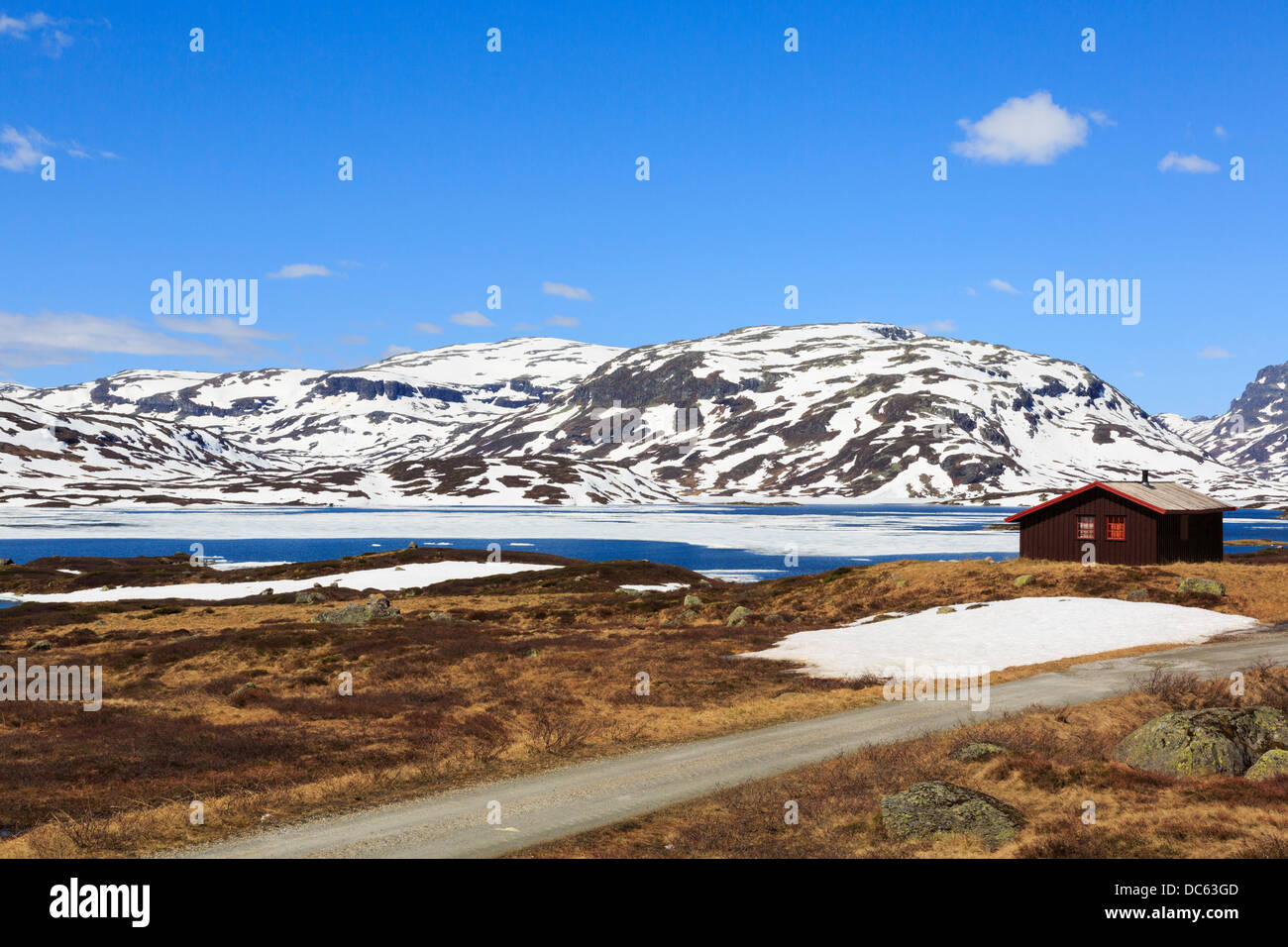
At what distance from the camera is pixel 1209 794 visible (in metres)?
17.0

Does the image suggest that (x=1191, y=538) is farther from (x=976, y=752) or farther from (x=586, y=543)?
(x=586, y=543)

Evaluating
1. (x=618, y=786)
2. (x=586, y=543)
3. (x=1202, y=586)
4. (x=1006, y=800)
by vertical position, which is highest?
(x=1202, y=586)

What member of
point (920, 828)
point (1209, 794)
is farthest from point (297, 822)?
point (1209, 794)

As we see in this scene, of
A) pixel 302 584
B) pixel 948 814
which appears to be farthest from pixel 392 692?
pixel 302 584

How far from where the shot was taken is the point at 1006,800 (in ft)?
58.9

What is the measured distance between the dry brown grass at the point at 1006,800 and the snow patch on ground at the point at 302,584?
75014mm

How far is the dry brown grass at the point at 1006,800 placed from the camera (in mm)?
15055

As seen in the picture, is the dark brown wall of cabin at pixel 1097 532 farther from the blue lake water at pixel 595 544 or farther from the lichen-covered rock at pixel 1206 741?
the lichen-covered rock at pixel 1206 741

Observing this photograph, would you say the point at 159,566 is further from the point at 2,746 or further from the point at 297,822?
the point at 297,822

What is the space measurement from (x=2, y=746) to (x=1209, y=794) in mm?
31229

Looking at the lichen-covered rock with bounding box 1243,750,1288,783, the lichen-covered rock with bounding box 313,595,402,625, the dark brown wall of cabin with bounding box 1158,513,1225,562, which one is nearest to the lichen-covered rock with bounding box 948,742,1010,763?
the lichen-covered rock with bounding box 1243,750,1288,783

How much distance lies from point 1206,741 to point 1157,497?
4968 cm

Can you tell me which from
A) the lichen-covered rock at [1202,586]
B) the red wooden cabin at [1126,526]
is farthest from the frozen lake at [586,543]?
the lichen-covered rock at [1202,586]

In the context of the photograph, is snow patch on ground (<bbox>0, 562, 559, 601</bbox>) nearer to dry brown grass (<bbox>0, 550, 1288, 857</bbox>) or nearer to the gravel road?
dry brown grass (<bbox>0, 550, 1288, 857</bbox>)
